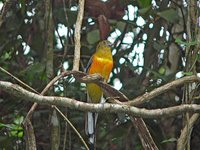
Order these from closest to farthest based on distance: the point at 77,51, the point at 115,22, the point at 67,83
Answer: the point at 77,51, the point at 67,83, the point at 115,22

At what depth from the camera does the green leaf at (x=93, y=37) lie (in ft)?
13.8

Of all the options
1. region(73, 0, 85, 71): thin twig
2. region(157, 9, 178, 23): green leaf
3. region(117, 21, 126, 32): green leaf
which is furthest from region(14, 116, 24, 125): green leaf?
region(73, 0, 85, 71): thin twig

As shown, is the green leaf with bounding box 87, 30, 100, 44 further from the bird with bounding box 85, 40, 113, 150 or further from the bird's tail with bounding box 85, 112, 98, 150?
the bird's tail with bounding box 85, 112, 98, 150

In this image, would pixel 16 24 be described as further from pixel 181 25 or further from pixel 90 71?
pixel 181 25

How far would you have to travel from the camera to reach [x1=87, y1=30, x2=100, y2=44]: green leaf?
4207 mm

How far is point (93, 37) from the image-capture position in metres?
4.30

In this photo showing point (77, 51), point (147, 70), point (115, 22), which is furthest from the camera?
point (115, 22)

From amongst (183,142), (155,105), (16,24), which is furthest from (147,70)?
(183,142)

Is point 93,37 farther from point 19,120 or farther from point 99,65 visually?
point 19,120

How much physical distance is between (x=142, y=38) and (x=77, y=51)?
1.72m

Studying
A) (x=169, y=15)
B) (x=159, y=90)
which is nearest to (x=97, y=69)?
(x=169, y=15)

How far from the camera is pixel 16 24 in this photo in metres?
3.95

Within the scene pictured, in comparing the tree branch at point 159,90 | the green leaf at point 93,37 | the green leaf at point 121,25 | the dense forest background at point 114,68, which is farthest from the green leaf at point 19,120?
the tree branch at point 159,90

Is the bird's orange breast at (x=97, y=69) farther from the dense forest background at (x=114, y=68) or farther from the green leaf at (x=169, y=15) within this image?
the green leaf at (x=169, y=15)
